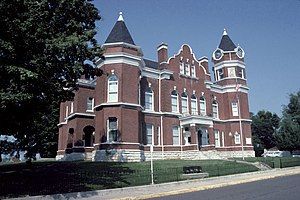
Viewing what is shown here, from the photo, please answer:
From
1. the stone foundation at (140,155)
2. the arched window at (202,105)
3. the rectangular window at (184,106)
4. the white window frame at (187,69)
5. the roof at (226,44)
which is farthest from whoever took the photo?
the roof at (226,44)

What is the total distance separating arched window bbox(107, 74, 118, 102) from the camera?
32.9 m

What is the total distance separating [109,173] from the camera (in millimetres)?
21578

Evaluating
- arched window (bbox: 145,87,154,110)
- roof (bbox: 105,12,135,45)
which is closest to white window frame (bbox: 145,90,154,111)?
Result: arched window (bbox: 145,87,154,110)

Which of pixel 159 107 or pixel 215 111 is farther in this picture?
pixel 215 111

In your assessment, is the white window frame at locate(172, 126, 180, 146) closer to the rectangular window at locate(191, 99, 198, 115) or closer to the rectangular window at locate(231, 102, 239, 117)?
the rectangular window at locate(191, 99, 198, 115)

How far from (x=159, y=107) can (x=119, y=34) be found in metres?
10.5

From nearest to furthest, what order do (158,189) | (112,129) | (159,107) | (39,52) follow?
(39,52)
(158,189)
(112,129)
(159,107)

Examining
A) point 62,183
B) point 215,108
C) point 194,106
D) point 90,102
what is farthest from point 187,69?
point 62,183

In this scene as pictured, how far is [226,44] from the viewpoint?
4884cm

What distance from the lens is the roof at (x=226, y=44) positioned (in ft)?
158

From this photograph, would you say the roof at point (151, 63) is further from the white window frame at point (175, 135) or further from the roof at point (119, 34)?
the white window frame at point (175, 135)

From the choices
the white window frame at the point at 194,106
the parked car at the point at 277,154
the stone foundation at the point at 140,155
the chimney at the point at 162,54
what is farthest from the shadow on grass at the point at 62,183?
the parked car at the point at 277,154

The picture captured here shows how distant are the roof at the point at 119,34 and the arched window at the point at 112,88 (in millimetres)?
4409

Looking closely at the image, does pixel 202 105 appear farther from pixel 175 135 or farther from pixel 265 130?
pixel 265 130
